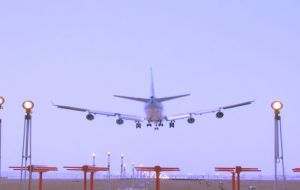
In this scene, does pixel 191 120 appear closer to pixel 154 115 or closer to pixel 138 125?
pixel 154 115

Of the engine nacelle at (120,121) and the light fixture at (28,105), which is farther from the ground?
the engine nacelle at (120,121)

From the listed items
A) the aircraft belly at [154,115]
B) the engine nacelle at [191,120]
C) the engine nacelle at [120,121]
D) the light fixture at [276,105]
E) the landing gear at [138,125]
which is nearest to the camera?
the light fixture at [276,105]

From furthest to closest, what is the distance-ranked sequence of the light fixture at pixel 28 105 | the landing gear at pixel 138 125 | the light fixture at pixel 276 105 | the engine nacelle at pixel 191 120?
the landing gear at pixel 138 125
the engine nacelle at pixel 191 120
the light fixture at pixel 276 105
the light fixture at pixel 28 105

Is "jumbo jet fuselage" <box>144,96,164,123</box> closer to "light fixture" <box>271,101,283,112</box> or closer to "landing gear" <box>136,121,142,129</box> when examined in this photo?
"landing gear" <box>136,121,142,129</box>

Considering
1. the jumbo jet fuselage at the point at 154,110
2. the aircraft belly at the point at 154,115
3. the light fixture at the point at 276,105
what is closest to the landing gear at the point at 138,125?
the jumbo jet fuselage at the point at 154,110

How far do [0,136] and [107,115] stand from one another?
226 ft

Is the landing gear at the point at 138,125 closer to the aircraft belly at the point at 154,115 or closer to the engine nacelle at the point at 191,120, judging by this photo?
the aircraft belly at the point at 154,115

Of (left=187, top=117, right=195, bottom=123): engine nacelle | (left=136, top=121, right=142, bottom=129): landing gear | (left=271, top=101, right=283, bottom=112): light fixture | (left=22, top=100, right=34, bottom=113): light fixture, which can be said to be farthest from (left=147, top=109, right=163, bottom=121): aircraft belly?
(left=22, top=100, right=34, bottom=113): light fixture

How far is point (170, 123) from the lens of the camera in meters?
100

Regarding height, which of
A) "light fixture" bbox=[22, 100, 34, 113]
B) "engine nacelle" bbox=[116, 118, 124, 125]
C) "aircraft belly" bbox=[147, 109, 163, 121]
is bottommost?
"light fixture" bbox=[22, 100, 34, 113]

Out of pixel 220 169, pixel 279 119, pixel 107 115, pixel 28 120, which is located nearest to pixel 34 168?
pixel 28 120

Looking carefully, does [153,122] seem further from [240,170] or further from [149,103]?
[240,170]

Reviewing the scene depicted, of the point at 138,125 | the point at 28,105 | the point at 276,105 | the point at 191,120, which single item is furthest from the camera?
the point at 138,125

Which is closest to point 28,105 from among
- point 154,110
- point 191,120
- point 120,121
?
point 120,121
